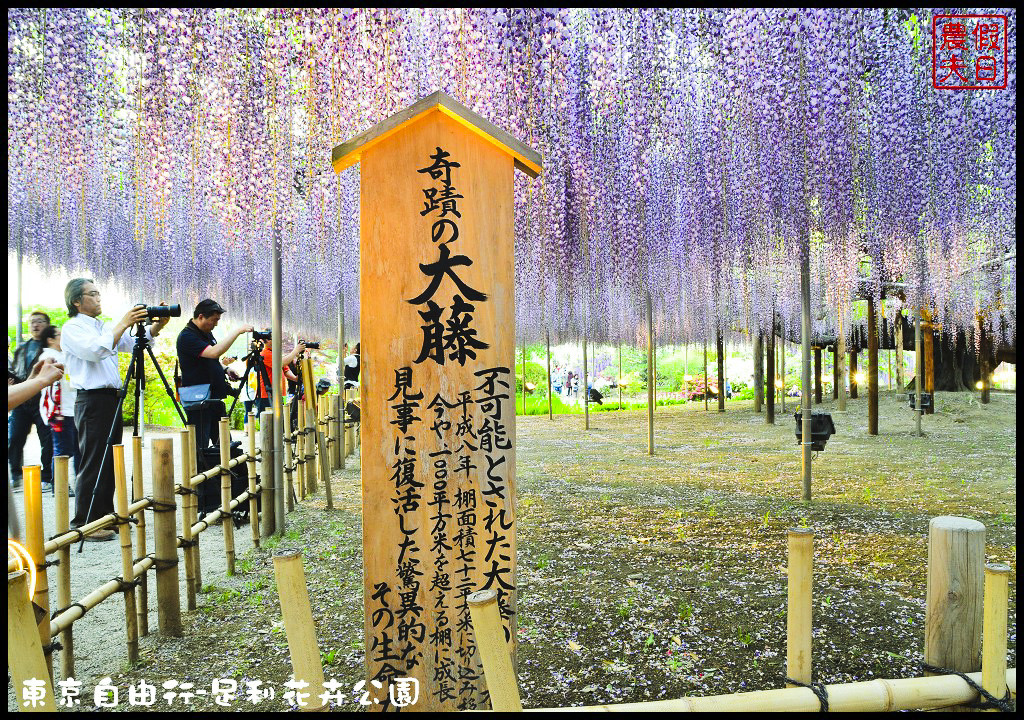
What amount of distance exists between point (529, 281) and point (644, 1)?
5066 millimetres

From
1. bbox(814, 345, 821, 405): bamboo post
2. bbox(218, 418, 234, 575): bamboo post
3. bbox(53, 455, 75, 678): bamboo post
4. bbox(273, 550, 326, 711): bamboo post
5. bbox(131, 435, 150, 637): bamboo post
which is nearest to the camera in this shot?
bbox(273, 550, 326, 711): bamboo post

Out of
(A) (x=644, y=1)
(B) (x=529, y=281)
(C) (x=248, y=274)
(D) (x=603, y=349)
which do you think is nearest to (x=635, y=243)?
(B) (x=529, y=281)

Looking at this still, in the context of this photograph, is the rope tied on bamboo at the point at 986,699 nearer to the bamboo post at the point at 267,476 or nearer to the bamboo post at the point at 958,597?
the bamboo post at the point at 958,597

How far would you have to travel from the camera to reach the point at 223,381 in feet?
12.7

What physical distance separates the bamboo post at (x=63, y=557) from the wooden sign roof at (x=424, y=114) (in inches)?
53.9

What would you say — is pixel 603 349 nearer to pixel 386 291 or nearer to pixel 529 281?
pixel 529 281

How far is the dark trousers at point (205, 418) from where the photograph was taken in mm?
3732

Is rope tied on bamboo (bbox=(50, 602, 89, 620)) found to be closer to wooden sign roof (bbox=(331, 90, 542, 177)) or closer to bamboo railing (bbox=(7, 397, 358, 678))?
bamboo railing (bbox=(7, 397, 358, 678))

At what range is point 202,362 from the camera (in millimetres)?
3715

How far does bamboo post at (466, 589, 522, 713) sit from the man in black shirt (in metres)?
3.00

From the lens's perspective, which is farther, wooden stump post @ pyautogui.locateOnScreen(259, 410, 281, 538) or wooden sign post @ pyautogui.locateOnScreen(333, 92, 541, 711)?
wooden stump post @ pyautogui.locateOnScreen(259, 410, 281, 538)

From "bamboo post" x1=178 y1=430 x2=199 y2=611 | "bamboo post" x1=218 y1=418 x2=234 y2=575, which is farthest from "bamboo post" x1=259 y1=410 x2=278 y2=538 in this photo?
"bamboo post" x1=178 y1=430 x2=199 y2=611

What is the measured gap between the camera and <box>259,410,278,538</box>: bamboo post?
362 cm

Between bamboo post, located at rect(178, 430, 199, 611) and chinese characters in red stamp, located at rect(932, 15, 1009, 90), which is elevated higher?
chinese characters in red stamp, located at rect(932, 15, 1009, 90)
